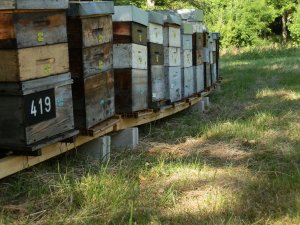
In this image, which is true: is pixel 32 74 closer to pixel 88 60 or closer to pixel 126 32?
pixel 88 60

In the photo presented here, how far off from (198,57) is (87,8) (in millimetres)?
4080

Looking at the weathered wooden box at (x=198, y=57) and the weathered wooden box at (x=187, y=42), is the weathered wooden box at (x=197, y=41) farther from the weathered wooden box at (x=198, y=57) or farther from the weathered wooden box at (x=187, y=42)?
the weathered wooden box at (x=187, y=42)

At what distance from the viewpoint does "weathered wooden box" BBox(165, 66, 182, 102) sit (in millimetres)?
7035

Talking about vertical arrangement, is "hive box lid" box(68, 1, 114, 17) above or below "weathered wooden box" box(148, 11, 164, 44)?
above

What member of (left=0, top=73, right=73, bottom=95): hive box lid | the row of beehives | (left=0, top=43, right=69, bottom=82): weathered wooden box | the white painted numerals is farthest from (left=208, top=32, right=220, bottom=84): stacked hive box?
the white painted numerals

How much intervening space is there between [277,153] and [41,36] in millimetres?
2884

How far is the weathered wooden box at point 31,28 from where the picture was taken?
3.71 m

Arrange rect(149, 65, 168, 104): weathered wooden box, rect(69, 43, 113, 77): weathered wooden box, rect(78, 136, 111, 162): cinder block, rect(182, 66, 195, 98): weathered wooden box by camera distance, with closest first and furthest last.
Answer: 1. rect(69, 43, 113, 77): weathered wooden box
2. rect(78, 136, 111, 162): cinder block
3. rect(149, 65, 168, 104): weathered wooden box
4. rect(182, 66, 195, 98): weathered wooden box

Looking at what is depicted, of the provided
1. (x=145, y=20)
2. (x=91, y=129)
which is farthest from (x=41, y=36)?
(x=145, y=20)

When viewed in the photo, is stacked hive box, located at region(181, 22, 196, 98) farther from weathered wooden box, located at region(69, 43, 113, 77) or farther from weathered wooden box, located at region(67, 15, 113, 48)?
weathered wooden box, located at region(67, 15, 113, 48)

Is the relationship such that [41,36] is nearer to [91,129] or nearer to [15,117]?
[15,117]

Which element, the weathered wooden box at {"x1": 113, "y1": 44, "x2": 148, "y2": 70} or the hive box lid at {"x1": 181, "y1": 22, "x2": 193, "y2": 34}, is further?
the hive box lid at {"x1": 181, "y1": 22, "x2": 193, "y2": 34}

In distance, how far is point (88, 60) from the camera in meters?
4.72

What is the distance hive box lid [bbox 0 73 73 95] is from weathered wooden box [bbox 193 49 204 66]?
4330 millimetres
